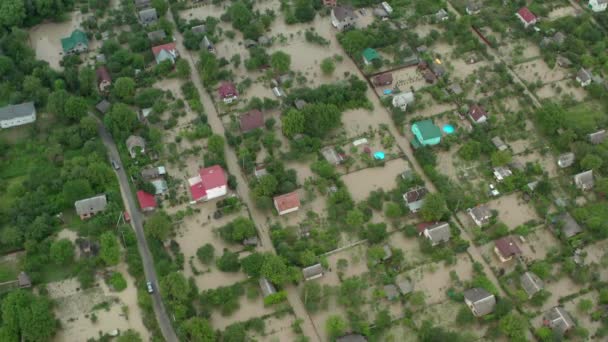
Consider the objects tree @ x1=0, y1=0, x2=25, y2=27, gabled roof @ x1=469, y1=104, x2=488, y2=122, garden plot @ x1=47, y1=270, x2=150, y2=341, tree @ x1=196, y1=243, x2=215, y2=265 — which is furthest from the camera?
tree @ x1=0, y1=0, x2=25, y2=27

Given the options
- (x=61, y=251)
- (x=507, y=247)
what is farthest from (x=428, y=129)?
(x=61, y=251)

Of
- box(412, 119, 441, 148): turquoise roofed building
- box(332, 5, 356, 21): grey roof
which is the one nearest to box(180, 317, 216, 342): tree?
box(412, 119, 441, 148): turquoise roofed building

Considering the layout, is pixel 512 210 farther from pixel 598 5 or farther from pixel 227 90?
pixel 598 5

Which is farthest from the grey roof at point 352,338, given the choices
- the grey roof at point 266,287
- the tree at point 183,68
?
the tree at point 183,68

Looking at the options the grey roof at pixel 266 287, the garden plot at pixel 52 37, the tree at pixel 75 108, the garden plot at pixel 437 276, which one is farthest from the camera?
the garden plot at pixel 52 37

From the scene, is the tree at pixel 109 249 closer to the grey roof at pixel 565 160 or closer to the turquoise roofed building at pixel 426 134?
the turquoise roofed building at pixel 426 134

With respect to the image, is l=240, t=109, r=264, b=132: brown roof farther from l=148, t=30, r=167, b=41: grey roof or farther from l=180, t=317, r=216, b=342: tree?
l=180, t=317, r=216, b=342: tree
